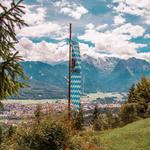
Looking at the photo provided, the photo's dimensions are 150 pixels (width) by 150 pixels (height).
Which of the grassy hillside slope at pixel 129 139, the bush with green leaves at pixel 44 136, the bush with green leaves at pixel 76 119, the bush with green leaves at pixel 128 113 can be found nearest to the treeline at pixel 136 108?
the bush with green leaves at pixel 128 113

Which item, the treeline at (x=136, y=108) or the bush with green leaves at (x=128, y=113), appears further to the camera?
the treeline at (x=136, y=108)

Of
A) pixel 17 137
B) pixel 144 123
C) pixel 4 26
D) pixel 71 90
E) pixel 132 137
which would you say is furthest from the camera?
pixel 144 123

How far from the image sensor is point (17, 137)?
28.1m

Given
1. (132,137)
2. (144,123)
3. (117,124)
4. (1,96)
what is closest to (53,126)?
(1,96)

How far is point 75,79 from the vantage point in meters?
24.7

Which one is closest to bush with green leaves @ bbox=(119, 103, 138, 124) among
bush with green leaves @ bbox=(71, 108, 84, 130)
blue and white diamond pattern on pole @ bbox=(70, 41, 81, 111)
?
bush with green leaves @ bbox=(71, 108, 84, 130)

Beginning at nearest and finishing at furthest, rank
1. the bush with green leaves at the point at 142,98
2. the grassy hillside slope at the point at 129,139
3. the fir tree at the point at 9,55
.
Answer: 1. the fir tree at the point at 9,55
2. the grassy hillside slope at the point at 129,139
3. the bush with green leaves at the point at 142,98

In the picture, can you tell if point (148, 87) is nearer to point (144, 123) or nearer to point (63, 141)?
point (144, 123)

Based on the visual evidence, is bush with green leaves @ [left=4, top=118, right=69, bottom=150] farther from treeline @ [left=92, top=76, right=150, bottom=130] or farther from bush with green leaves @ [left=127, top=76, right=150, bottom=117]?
bush with green leaves @ [left=127, top=76, right=150, bottom=117]

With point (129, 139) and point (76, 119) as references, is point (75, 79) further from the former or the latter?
point (129, 139)

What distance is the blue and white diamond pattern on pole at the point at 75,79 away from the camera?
24.2 meters

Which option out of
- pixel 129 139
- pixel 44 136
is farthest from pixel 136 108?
pixel 44 136

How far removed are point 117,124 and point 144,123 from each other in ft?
88.8

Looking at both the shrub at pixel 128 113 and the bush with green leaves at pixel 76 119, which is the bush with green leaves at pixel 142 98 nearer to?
the shrub at pixel 128 113
